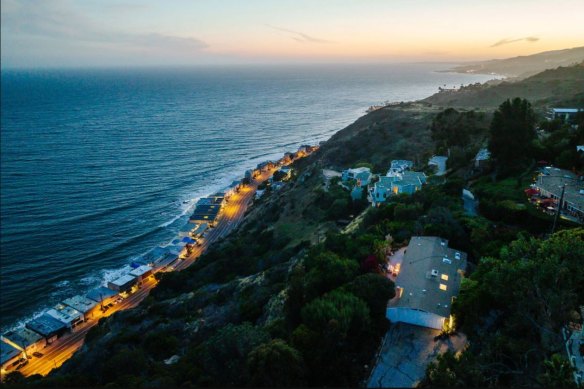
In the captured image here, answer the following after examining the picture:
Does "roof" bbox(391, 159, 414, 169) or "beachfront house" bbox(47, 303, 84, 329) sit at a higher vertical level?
"roof" bbox(391, 159, 414, 169)

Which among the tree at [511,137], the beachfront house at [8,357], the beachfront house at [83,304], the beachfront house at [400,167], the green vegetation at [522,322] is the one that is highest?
the tree at [511,137]

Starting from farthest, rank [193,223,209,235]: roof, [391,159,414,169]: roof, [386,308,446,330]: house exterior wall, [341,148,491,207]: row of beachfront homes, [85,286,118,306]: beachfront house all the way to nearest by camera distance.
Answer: [193,223,209,235]: roof, [391,159,414,169]: roof, [341,148,491,207]: row of beachfront homes, [85,286,118,306]: beachfront house, [386,308,446,330]: house exterior wall

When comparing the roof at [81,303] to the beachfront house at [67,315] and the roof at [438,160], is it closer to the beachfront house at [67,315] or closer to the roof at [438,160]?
the beachfront house at [67,315]

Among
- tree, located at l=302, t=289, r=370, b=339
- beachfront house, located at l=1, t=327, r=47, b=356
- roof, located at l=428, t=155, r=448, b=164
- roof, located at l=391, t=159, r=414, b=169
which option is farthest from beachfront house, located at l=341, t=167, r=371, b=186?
beachfront house, located at l=1, t=327, r=47, b=356

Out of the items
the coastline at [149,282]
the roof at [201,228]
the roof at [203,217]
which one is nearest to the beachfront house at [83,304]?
the coastline at [149,282]

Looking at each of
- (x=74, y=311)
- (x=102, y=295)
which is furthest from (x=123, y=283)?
(x=74, y=311)

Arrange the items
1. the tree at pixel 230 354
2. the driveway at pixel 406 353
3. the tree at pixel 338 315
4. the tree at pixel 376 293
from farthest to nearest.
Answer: the tree at pixel 376 293, the tree at pixel 338 315, the driveway at pixel 406 353, the tree at pixel 230 354

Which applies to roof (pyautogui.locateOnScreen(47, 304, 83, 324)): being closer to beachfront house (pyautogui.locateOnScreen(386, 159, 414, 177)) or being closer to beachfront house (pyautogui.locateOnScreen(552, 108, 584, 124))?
beachfront house (pyautogui.locateOnScreen(386, 159, 414, 177))
